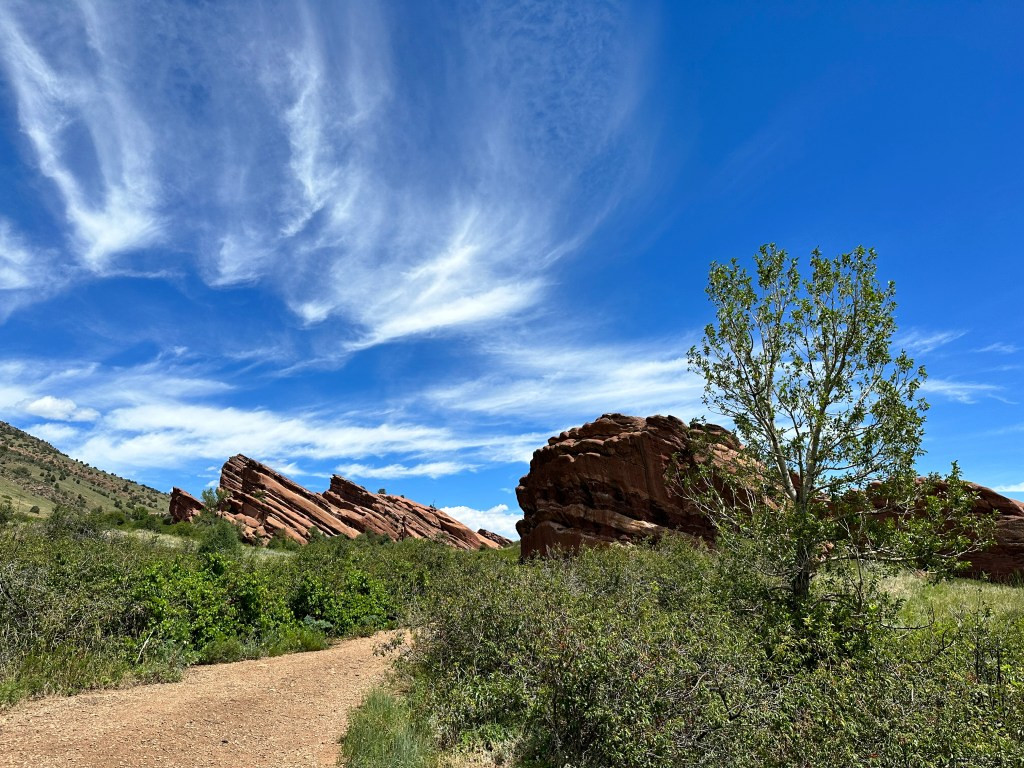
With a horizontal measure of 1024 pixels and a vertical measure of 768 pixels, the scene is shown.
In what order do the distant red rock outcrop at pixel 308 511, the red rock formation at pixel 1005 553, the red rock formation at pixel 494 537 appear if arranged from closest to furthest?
the red rock formation at pixel 1005 553, the distant red rock outcrop at pixel 308 511, the red rock formation at pixel 494 537

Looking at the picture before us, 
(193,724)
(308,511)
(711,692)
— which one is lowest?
(193,724)

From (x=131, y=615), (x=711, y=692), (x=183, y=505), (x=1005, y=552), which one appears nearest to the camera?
(x=711, y=692)

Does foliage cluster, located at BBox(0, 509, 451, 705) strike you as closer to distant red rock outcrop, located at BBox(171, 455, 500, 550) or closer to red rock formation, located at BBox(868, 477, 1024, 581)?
red rock formation, located at BBox(868, 477, 1024, 581)

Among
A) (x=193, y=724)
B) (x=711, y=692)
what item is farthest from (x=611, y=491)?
(x=711, y=692)

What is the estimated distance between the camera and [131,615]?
902cm

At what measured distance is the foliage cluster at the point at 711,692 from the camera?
12.9 feet

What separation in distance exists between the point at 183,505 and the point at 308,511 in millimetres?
12254

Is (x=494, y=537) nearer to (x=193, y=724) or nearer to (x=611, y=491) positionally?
(x=611, y=491)

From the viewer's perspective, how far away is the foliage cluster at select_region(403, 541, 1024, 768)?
3920mm

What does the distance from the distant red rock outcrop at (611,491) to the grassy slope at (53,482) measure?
150 feet

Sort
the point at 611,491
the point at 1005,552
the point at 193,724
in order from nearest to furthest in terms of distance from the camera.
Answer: the point at 193,724 → the point at 1005,552 → the point at 611,491

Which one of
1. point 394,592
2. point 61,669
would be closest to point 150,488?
point 394,592

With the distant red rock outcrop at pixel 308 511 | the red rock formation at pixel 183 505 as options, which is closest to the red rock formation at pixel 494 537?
the distant red rock outcrop at pixel 308 511

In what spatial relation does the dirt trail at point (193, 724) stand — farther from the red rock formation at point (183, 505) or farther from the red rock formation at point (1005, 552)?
the red rock formation at point (183, 505)
